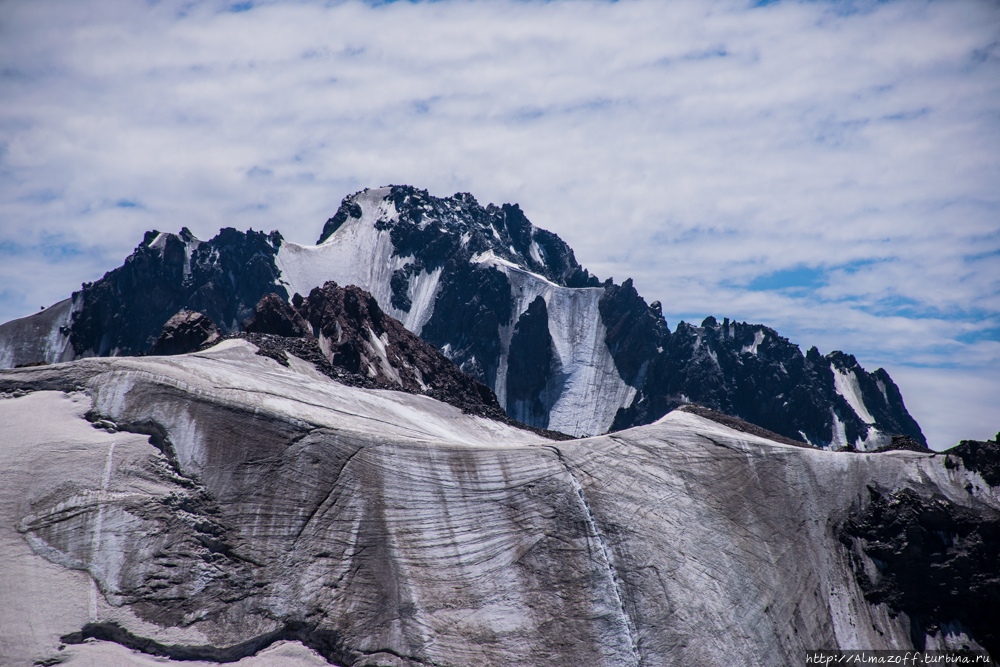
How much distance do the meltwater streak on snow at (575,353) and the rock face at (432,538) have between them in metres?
115

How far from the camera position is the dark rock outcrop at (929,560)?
108ft

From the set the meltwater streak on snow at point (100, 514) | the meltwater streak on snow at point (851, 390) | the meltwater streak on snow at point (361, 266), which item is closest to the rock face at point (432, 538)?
the meltwater streak on snow at point (100, 514)

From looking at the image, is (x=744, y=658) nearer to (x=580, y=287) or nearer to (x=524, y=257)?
(x=580, y=287)

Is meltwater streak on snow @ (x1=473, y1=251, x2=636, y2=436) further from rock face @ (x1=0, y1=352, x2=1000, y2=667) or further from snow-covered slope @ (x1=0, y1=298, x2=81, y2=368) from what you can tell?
rock face @ (x1=0, y1=352, x2=1000, y2=667)

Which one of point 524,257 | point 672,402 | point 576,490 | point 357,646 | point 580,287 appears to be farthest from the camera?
point 524,257

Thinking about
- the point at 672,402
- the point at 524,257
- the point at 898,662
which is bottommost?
the point at 898,662

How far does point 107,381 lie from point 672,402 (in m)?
132

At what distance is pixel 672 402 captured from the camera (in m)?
152

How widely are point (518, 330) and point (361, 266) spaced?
40.3 metres

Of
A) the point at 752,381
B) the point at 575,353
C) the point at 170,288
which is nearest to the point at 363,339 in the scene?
the point at 575,353

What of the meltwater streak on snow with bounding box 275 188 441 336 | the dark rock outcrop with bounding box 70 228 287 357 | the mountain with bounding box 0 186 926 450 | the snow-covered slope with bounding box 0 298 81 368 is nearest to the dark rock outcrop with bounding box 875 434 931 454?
the mountain with bounding box 0 186 926 450

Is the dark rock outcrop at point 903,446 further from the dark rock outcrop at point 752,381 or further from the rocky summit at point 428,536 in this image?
the dark rock outcrop at point 752,381

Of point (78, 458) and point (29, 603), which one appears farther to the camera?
point (78, 458)

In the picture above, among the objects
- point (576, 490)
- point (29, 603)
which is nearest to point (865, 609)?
point (576, 490)
